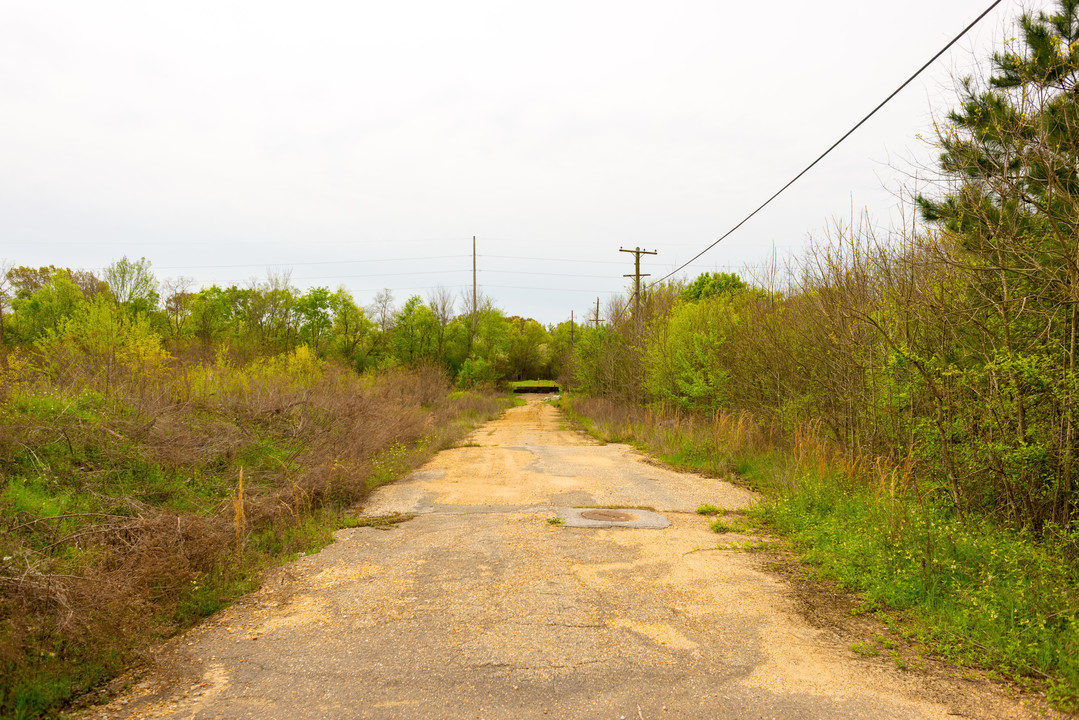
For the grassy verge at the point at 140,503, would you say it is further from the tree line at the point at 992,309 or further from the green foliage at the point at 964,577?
the tree line at the point at 992,309

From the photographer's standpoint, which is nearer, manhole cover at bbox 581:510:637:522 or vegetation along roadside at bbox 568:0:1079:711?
vegetation along roadside at bbox 568:0:1079:711

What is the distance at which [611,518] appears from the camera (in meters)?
8.32

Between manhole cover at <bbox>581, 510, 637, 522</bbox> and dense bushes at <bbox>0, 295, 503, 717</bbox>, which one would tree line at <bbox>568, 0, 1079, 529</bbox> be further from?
dense bushes at <bbox>0, 295, 503, 717</bbox>

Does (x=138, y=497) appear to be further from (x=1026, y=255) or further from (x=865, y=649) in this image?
(x=1026, y=255)

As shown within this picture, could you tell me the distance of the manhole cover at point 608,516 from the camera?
8.26 meters

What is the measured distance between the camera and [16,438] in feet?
21.3

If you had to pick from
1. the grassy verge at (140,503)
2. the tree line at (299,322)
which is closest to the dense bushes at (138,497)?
the grassy verge at (140,503)

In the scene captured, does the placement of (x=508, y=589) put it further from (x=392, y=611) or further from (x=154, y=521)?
(x=154, y=521)

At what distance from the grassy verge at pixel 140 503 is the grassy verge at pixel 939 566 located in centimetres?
619

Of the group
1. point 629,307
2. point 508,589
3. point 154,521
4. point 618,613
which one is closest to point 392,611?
point 508,589

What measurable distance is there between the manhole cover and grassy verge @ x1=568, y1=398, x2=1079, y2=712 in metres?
1.93

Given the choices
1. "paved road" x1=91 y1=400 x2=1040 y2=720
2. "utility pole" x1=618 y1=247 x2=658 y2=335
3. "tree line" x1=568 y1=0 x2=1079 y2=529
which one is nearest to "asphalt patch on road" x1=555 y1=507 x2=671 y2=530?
"paved road" x1=91 y1=400 x2=1040 y2=720

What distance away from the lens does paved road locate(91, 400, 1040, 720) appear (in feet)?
11.6

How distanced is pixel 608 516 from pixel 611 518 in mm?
121
